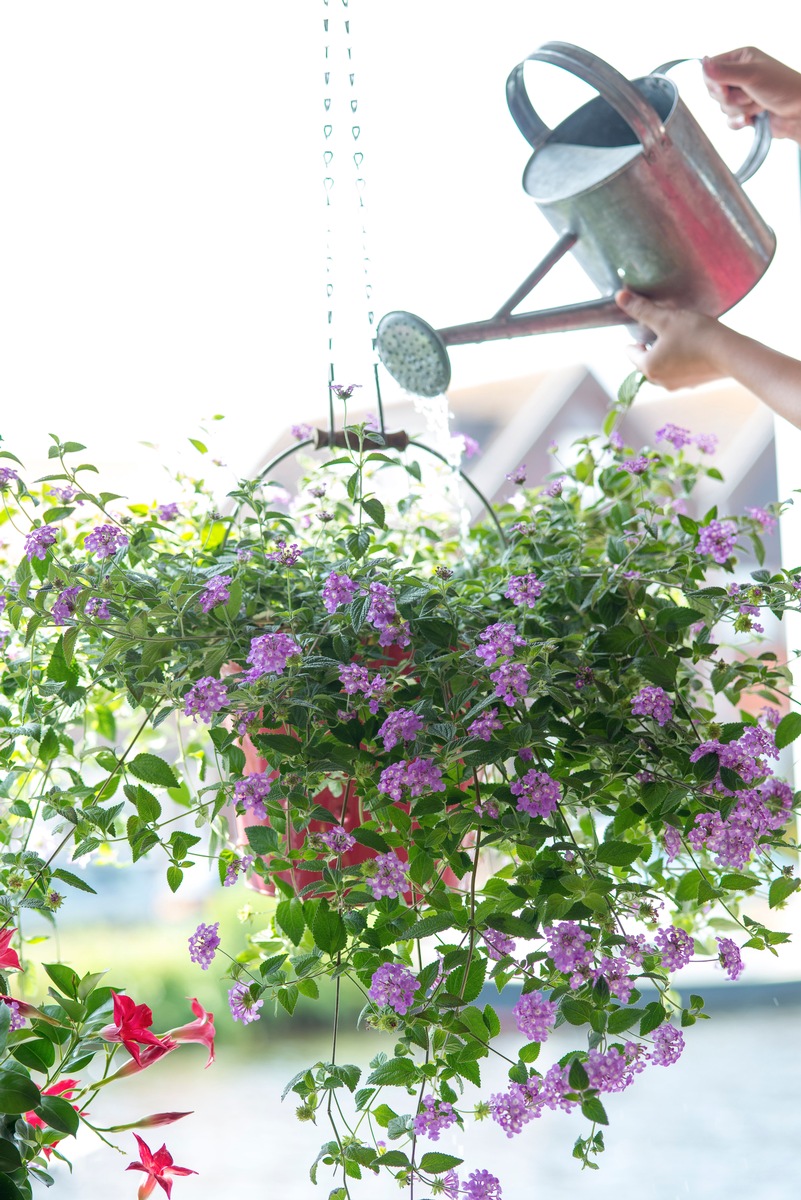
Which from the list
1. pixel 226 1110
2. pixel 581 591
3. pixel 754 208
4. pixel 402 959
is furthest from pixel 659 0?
pixel 226 1110

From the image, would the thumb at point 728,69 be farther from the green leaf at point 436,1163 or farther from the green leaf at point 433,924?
the green leaf at point 436,1163

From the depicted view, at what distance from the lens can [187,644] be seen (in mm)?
713

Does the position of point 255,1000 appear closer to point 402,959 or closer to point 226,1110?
point 402,959

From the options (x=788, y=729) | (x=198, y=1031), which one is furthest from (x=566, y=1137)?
(x=788, y=729)

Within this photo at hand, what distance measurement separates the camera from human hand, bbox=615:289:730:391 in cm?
95

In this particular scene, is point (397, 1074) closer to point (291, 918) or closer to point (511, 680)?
point (291, 918)

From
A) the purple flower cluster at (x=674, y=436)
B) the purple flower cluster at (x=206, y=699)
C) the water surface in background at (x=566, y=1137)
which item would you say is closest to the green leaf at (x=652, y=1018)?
the purple flower cluster at (x=206, y=699)

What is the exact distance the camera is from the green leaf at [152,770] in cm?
64

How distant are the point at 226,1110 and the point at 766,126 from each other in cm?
192

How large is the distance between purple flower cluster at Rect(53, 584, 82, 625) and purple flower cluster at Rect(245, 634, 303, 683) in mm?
137

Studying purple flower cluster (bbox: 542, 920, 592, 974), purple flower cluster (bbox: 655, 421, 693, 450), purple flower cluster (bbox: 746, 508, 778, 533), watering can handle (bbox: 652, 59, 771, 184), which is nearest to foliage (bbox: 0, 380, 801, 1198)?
purple flower cluster (bbox: 542, 920, 592, 974)

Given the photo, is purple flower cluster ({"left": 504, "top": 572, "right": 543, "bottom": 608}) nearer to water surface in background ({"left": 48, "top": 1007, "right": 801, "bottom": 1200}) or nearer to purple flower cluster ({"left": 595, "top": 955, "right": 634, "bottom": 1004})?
purple flower cluster ({"left": 595, "top": 955, "right": 634, "bottom": 1004})

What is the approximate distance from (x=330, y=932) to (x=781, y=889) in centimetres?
29

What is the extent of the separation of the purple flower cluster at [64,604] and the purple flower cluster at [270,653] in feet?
0.45
